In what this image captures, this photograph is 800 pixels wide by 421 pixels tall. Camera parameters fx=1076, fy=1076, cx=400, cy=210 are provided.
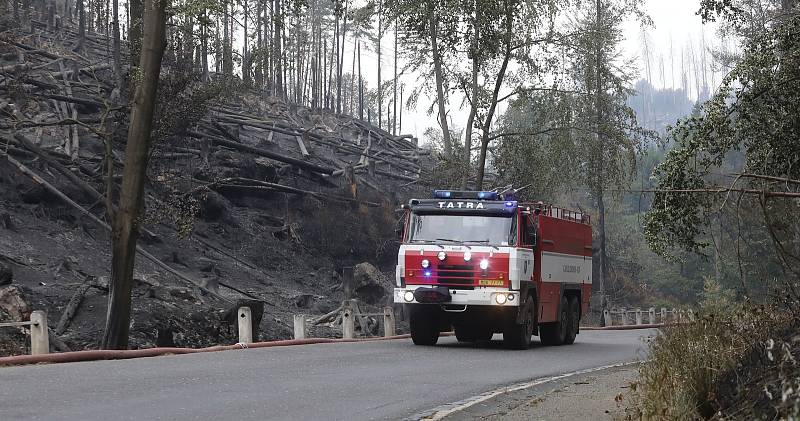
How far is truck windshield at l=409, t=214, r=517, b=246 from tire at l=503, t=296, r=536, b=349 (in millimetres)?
1567

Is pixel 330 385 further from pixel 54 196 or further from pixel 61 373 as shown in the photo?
pixel 54 196

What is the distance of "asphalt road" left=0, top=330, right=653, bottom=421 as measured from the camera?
10.8m

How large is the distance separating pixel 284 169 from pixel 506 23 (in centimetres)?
1600

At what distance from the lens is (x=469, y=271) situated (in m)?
21.3

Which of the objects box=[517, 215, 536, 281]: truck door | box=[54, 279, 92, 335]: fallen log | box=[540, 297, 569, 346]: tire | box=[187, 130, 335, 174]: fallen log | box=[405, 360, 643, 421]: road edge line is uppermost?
box=[187, 130, 335, 174]: fallen log

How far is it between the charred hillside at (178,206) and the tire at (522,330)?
27.6 feet

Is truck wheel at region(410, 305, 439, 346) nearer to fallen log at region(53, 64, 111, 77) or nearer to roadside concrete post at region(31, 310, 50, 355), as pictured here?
roadside concrete post at region(31, 310, 50, 355)

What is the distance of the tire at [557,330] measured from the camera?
25328 mm

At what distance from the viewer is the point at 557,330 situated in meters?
25.4

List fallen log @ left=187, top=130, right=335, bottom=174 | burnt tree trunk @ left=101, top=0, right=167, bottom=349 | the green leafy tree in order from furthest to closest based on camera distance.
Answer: fallen log @ left=187, top=130, right=335, bottom=174
burnt tree trunk @ left=101, top=0, right=167, bottom=349
the green leafy tree

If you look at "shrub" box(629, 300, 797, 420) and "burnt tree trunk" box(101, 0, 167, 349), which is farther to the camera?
"burnt tree trunk" box(101, 0, 167, 349)

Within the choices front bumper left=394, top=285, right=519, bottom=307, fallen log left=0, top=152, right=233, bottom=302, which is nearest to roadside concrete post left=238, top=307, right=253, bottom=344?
front bumper left=394, top=285, right=519, bottom=307

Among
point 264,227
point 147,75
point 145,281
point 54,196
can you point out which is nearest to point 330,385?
point 147,75

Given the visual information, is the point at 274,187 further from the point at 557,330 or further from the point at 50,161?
the point at 557,330
